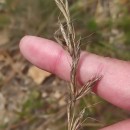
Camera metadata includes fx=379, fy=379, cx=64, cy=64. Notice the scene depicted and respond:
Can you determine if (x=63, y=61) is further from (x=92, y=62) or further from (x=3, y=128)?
(x=3, y=128)

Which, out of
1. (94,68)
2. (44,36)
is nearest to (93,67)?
(94,68)

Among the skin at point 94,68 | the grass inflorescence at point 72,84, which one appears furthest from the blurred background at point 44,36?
the grass inflorescence at point 72,84

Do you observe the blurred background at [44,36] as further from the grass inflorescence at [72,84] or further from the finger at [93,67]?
the grass inflorescence at [72,84]

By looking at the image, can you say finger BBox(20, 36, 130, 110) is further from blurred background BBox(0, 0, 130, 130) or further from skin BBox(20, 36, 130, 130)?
blurred background BBox(0, 0, 130, 130)

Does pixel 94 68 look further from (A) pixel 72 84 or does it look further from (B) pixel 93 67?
(A) pixel 72 84

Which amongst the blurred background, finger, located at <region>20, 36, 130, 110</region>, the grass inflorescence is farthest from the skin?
the blurred background

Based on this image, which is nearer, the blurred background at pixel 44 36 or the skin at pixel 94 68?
the skin at pixel 94 68

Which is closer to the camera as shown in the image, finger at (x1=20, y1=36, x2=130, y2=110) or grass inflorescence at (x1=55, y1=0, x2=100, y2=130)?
grass inflorescence at (x1=55, y1=0, x2=100, y2=130)
